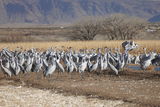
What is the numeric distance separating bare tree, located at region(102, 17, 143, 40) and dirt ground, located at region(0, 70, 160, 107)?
3382 centimetres

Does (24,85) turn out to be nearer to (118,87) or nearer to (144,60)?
(118,87)

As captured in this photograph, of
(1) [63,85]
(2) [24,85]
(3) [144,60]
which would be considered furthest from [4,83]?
(3) [144,60]

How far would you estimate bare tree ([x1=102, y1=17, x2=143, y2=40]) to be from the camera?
5334 centimetres

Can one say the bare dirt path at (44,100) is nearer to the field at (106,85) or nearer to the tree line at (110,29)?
the field at (106,85)

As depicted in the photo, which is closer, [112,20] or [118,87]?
[118,87]

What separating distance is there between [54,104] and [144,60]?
8.65 meters

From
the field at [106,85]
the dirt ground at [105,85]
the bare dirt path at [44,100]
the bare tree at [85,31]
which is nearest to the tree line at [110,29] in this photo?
the bare tree at [85,31]

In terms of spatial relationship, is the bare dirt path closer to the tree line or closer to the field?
the field

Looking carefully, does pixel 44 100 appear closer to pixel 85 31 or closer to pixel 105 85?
pixel 105 85

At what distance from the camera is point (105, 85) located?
1591 centimetres

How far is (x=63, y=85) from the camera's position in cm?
1619

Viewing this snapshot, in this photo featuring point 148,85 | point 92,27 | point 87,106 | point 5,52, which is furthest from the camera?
point 92,27

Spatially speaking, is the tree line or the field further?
the tree line

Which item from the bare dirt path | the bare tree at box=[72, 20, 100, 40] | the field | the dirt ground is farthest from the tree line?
the bare dirt path
